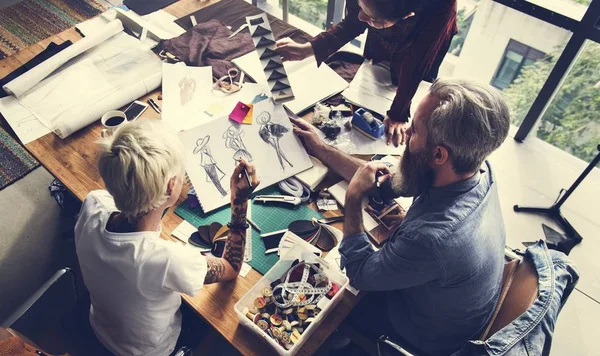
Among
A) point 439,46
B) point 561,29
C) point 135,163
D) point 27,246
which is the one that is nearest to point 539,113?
point 561,29

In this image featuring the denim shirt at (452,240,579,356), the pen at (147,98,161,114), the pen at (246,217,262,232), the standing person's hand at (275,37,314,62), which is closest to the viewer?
the denim shirt at (452,240,579,356)

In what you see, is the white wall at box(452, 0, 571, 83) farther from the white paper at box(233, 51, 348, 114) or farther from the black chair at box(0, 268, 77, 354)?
the black chair at box(0, 268, 77, 354)

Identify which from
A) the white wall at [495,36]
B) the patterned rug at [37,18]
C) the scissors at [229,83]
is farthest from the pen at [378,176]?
the patterned rug at [37,18]

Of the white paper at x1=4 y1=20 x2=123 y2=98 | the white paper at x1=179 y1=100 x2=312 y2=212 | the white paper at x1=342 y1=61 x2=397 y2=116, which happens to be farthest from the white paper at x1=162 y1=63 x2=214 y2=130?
the white paper at x1=342 y1=61 x2=397 y2=116

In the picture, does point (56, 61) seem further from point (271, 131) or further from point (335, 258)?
point (335, 258)

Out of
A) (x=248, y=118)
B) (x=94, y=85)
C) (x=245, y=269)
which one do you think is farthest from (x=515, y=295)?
(x=94, y=85)

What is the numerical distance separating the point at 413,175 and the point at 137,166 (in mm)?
806

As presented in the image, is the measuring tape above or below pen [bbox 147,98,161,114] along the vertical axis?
below

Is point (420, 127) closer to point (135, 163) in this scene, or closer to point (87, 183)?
point (135, 163)

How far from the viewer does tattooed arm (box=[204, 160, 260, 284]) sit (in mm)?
1318

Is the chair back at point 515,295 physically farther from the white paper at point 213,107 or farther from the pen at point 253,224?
the white paper at point 213,107

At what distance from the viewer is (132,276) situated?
1.21 meters

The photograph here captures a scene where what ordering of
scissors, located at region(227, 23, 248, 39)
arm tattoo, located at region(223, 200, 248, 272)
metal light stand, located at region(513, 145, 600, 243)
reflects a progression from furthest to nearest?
metal light stand, located at region(513, 145, 600, 243) → scissors, located at region(227, 23, 248, 39) → arm tattoo, located at region(223, 200, 248, 272)

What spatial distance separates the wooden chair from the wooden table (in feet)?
1.16
